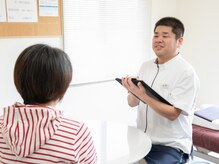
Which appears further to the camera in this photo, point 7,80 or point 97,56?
point 97,56

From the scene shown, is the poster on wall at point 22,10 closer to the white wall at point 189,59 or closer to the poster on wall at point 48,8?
the poster on wall at point 48,8

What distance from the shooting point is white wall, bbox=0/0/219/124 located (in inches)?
117

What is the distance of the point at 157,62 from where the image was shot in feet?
6.40

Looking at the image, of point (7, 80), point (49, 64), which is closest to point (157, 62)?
point (49, 64)

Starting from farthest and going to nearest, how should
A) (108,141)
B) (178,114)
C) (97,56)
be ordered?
(97,56), (178,114), (108,141)

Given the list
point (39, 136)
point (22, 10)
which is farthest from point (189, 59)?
point (39, 136)

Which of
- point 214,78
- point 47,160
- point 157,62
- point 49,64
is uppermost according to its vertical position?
point 49,64

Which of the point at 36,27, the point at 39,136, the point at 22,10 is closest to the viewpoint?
the point at 39,136

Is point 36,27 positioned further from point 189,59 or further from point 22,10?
point 189,59

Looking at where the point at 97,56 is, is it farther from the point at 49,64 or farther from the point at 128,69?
the point at 49,64

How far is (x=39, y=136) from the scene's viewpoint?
0.89m

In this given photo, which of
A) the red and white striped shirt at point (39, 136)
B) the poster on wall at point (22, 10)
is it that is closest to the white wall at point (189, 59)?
the poster on wall at point (22, 10)

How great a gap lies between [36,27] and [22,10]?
19cm

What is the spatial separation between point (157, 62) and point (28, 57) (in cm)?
118
